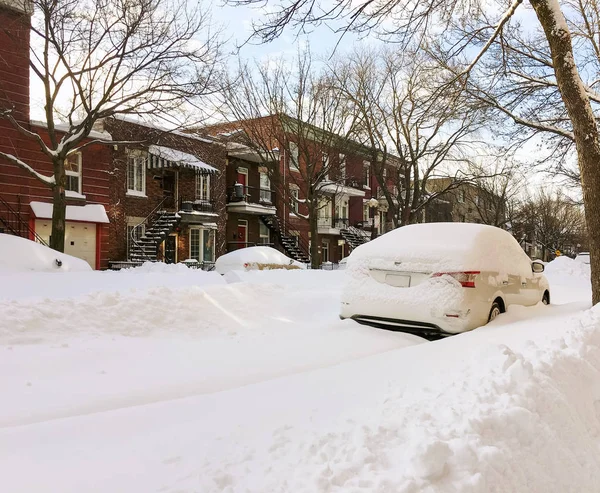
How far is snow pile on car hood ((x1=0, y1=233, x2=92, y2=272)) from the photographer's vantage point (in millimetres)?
10273

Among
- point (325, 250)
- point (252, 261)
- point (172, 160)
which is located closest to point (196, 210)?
point (172, 160)

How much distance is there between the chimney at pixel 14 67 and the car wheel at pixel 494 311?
650 inches

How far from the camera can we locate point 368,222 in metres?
41.0

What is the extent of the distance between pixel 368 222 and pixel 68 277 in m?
34.3

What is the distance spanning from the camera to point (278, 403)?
3.13 metres

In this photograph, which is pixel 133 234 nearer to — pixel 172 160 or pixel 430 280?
pixel 172 160

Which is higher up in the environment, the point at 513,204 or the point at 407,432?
the point at 513,204

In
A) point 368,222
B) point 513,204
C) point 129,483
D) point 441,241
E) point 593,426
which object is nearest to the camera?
point 129,483

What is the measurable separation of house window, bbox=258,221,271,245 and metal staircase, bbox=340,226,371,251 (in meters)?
6.90

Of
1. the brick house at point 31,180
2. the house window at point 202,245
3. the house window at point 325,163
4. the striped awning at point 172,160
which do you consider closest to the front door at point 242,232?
the house window at point 202,245

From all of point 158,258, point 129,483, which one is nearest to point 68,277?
point 129,483

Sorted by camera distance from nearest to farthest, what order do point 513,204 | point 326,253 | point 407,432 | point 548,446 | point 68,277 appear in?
point 407,432 < point 548,446 < point 68,277 < point 326,253 < point 513,204

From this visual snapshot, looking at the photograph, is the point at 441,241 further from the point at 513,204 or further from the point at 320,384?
the point at 513,204

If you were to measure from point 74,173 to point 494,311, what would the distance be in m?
18.5
